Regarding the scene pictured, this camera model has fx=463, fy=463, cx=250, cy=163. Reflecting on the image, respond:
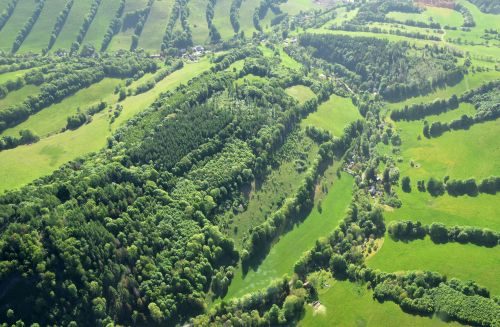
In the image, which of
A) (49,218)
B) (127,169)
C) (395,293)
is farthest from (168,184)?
(395,293)

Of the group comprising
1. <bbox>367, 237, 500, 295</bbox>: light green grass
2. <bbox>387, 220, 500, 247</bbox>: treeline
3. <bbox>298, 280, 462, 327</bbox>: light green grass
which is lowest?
<bbox>298, 280, 462, 327</bbox>: light green grass

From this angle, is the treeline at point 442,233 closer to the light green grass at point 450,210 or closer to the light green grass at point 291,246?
the light green grass at point 450,210

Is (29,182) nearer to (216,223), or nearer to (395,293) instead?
(216,223)

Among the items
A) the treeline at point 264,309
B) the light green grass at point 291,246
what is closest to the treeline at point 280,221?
the light green grass at point 291,246

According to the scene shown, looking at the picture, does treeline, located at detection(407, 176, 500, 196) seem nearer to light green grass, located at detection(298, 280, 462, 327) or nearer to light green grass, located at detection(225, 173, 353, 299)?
light green grass, located at detection(225, 173, 353, 299)

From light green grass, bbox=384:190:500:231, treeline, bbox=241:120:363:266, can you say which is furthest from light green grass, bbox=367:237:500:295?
treeline, bbox=241:120:363:266

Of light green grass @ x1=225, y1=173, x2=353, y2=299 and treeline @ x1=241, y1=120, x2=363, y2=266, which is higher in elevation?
treeline @ x1=241, y1=120, x2=363, y2=266

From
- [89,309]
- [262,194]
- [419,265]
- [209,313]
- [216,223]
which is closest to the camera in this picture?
[89,309]
